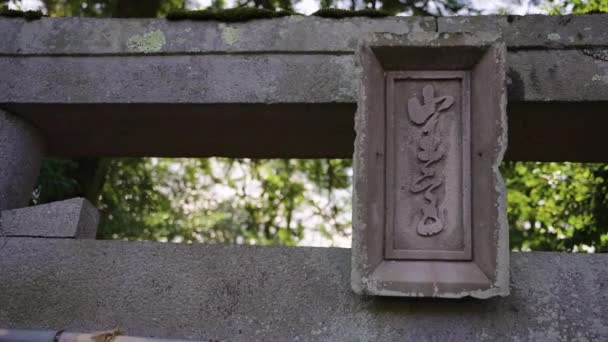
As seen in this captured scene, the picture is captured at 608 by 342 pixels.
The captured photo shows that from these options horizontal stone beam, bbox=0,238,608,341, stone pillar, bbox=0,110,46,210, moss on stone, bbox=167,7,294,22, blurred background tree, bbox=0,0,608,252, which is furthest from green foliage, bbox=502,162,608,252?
stone pillar, bbox=0,110,46,210

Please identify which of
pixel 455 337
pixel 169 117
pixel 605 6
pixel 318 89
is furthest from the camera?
pixel 605 6

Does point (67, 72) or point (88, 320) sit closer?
point (88, 320)

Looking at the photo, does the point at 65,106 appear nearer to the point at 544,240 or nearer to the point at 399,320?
the point at 399,320

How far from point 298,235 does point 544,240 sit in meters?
4.53

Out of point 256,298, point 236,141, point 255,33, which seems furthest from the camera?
point 236,141

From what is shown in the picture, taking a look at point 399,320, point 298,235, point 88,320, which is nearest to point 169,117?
point 88,320

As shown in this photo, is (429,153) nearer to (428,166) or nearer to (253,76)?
(428,166)

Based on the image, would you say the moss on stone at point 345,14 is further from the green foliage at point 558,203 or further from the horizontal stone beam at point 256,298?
the green foliage at point 558,203

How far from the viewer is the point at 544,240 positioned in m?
7.68

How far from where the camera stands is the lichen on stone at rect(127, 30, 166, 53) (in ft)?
12.3

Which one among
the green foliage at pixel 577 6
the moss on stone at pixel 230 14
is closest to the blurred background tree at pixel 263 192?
the green foliage at pixel 577 6

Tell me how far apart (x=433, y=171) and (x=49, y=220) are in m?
1.94

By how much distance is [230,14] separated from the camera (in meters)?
3.77

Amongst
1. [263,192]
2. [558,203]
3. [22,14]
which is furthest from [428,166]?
[263,192]
